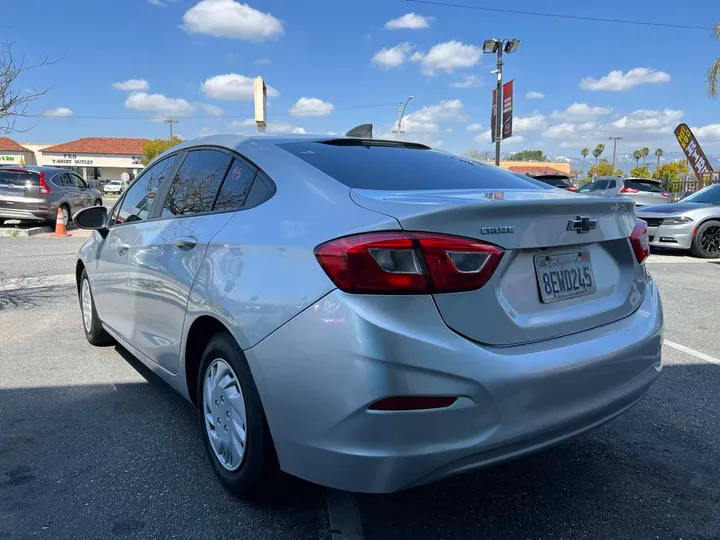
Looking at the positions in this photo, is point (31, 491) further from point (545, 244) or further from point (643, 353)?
point (643, 353)

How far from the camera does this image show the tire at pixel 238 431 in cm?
212

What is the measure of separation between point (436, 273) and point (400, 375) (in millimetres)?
344

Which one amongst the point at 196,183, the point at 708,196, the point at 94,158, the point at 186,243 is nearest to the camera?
the point at 186,243

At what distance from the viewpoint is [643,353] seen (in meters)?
2.29

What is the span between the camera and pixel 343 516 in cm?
228

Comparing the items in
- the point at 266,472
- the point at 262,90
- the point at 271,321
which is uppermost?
the point at 262,90

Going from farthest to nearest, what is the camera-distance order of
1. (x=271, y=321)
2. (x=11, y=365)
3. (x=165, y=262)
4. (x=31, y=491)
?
(x=11, y=365), (x=165, y=262), (x=31, y=491), (x=271, y=321)

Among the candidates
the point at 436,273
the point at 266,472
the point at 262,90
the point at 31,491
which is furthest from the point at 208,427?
the point at 262,90

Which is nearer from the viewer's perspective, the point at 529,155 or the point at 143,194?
the point at 143,194

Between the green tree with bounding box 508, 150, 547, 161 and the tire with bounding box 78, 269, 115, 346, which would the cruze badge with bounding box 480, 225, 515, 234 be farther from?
the green tree with bounding box 508, 150, 547, 161

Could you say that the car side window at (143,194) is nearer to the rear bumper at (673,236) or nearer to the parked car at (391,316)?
the parked car at (391,316)

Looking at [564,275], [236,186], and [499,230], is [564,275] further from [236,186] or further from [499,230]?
[236,186]

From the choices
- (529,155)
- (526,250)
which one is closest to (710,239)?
(526,250)

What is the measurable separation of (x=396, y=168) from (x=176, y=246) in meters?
1.14
